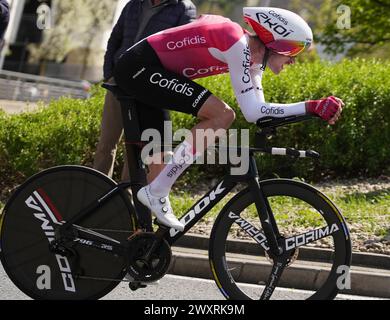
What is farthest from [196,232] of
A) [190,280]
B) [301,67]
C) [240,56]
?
[301,67]

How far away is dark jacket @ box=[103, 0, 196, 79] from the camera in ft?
22.8

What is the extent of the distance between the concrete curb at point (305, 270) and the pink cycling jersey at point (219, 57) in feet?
3.84

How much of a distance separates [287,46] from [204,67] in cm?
49

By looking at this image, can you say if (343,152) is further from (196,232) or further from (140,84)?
(140,84)

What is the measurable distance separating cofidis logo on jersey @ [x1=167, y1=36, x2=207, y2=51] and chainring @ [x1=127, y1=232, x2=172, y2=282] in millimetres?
1059

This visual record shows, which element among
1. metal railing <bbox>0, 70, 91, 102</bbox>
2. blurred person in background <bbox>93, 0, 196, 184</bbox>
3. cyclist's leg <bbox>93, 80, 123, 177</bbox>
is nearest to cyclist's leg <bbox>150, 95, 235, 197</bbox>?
blurred person in background <bbox>93, 0, 196, 184</bbox>

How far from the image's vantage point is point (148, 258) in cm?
493

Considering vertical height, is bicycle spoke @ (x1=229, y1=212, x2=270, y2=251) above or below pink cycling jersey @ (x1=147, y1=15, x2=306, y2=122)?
below

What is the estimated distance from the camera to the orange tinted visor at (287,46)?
4.86 meters

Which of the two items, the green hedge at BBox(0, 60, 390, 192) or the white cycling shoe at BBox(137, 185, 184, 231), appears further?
the green hedge at BBox(0, 60, 390, 192)

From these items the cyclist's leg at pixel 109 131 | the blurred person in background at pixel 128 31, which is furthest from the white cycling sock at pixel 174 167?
the cyclist's leg at pixel 109 131

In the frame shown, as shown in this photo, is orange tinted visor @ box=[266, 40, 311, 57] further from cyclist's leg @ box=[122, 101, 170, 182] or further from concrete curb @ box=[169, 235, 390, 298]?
concrete curb @ box=[169, 235, 390, 298]

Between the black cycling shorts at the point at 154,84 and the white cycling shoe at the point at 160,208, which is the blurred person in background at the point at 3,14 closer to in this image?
the black cycling shorts at the point at 154,84
